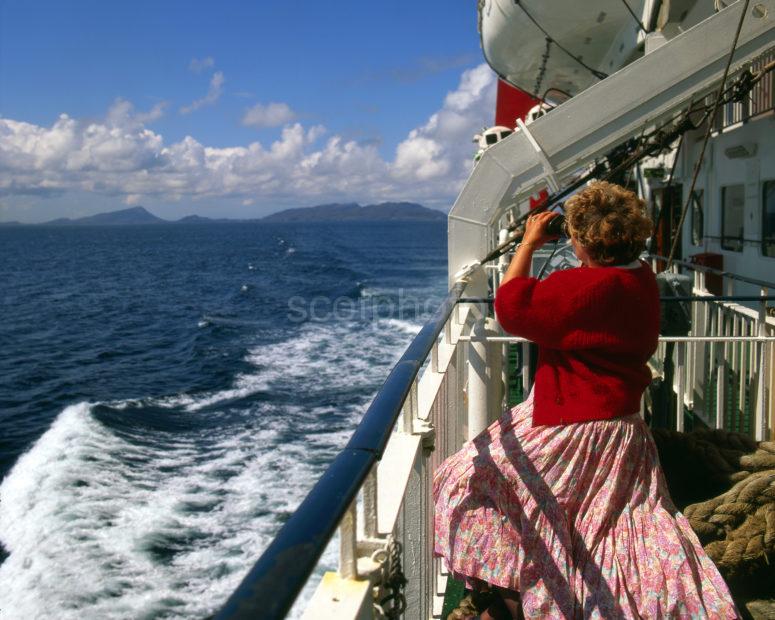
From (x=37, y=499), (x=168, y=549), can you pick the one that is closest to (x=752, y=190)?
(x=168, y=549)

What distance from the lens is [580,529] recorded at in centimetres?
213

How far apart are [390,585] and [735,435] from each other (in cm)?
227

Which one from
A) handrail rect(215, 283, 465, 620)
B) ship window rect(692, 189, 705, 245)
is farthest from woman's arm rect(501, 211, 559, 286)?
ship window rect(692, 189, 705, 245)

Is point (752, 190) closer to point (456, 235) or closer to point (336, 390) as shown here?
point (456, 235)

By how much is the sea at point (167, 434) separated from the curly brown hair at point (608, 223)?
580 cm

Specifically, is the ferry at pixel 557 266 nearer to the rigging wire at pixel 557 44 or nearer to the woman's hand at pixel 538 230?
the rigging wire at pixel 557 44

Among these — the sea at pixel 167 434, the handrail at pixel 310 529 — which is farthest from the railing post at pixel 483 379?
the sea at pixel 167 434

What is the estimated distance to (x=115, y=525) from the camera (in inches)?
377

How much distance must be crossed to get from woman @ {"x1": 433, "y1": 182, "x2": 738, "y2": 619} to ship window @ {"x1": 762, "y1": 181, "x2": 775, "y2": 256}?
654cm

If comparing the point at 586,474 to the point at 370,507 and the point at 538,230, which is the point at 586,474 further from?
the point at 370,507

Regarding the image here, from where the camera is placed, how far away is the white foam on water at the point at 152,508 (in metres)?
8.02

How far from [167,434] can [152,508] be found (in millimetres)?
4356

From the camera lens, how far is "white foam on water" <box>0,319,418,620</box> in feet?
26.3

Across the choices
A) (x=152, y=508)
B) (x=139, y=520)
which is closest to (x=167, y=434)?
(x=152, y=508)
